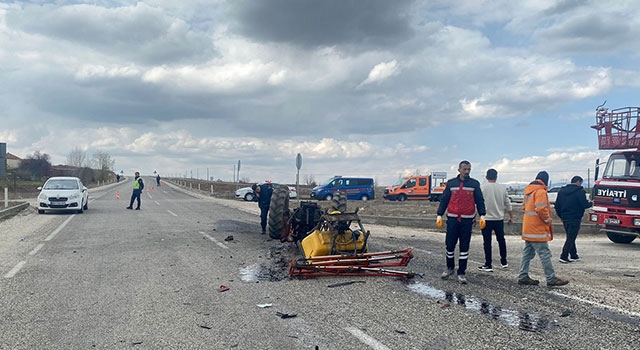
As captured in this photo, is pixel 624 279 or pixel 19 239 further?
pixel 19 239

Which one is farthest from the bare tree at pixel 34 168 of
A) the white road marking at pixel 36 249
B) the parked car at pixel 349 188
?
the white road marking at pixel 36 249

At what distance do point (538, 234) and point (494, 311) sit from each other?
2212mm

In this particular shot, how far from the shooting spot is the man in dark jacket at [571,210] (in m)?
10.5

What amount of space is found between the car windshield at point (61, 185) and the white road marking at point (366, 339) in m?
19.4

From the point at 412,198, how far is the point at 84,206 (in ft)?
77.3

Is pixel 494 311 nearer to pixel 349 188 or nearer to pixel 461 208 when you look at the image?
pixel 461 208

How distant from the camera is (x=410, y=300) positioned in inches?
255

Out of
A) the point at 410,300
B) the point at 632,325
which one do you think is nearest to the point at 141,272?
the point at 410,300

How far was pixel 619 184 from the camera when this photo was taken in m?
13.9

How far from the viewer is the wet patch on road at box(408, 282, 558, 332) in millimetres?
5492

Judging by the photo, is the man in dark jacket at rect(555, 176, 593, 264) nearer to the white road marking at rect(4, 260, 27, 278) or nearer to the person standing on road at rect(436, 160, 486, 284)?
the person standing on road at rect(436, 160, 486, 284)

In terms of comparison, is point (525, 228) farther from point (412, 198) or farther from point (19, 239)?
point (412, 198)

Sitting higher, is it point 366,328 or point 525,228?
point 525,228

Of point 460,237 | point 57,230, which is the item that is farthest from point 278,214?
point 57,230
